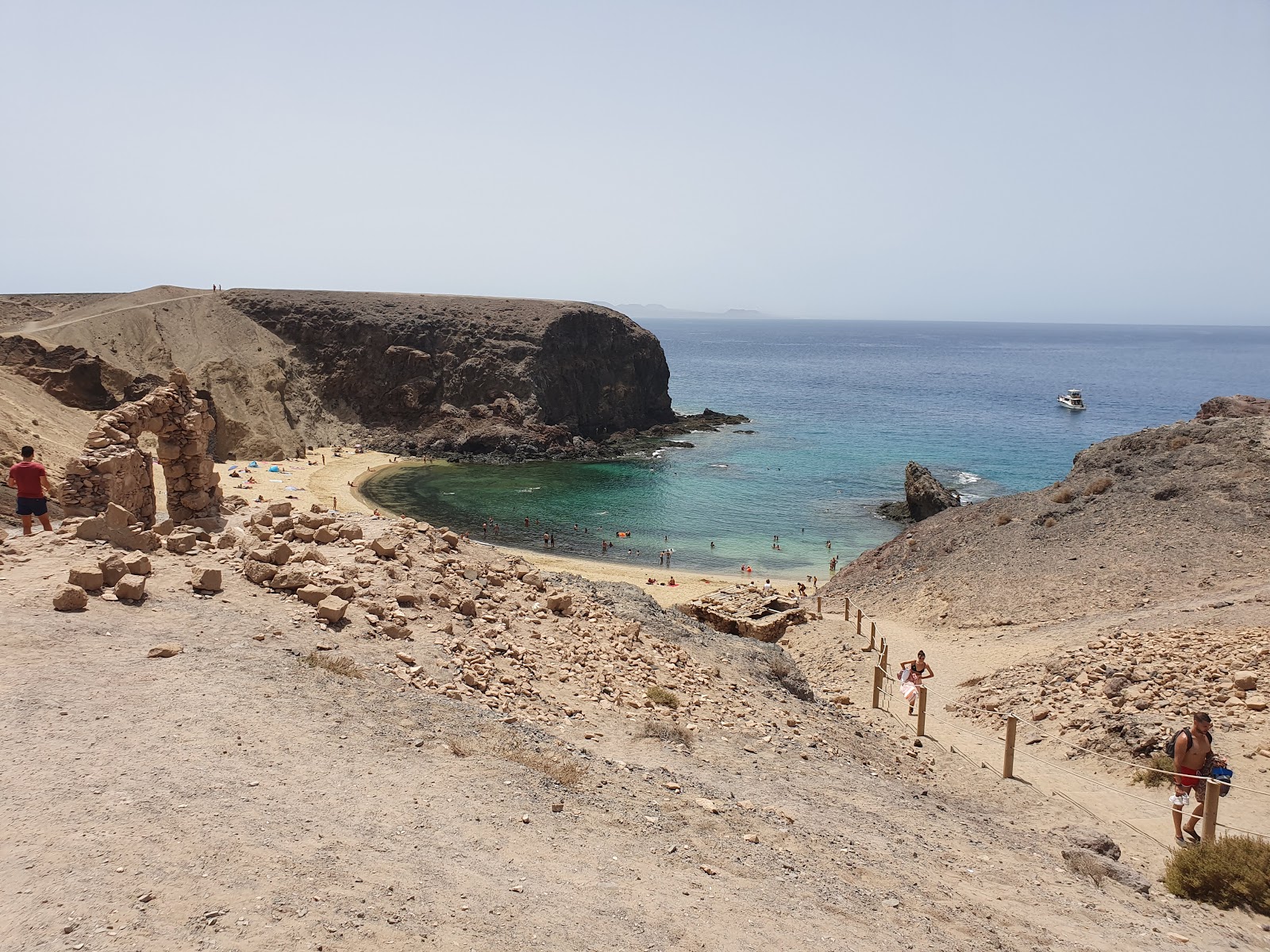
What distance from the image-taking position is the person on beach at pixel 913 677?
15.9 m

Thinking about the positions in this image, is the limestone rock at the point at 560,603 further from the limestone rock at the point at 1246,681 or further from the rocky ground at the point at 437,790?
the limestone rock at the point at 1246,681

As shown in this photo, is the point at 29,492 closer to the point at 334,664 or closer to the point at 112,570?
the point at 112,570

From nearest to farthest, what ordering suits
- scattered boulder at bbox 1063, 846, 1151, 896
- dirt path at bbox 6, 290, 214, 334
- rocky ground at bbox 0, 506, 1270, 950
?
rocky ground at bbox 0, 506, 1270, 950, scattered boulder at bbox 1063, 846, 1151, 896, dirt path at bbox 6, 290, 214, 334

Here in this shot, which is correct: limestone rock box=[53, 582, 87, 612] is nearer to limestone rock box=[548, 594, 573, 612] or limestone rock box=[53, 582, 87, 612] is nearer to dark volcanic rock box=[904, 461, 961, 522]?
limestone rock box=[548, 594, 573, 612]

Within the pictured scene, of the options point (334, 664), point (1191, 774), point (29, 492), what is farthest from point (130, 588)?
point (1191, 774)

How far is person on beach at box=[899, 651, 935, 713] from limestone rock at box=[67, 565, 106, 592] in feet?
45.9

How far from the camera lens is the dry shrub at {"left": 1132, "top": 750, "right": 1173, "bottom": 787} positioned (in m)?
11.8

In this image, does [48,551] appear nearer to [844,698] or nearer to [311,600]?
[311,600]

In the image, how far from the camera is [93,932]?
5.18 m

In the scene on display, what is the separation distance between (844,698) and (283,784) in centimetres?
1200

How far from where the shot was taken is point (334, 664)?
33.8ft

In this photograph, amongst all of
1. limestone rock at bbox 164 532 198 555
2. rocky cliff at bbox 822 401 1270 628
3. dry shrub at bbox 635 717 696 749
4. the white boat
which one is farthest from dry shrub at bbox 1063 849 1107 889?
the white boat

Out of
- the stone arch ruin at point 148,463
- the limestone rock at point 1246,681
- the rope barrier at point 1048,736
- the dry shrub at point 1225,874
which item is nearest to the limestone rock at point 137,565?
the stone arch ruin at point 148,463

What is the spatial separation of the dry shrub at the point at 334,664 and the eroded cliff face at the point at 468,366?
55.4 metres
